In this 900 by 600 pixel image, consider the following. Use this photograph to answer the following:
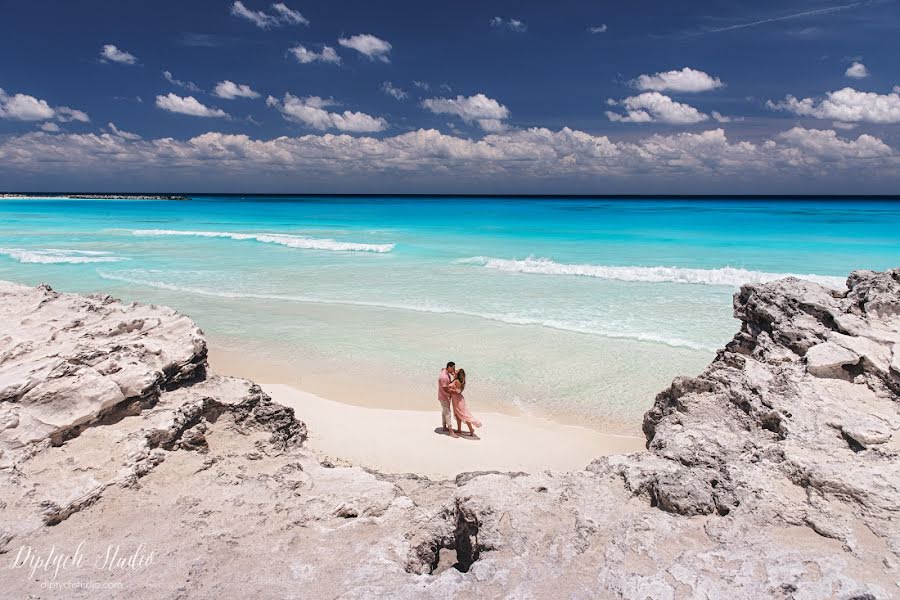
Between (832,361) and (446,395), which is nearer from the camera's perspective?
(832,361)

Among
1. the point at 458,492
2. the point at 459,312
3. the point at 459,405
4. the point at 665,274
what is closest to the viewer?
the point at 458,492

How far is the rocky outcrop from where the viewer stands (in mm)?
3361

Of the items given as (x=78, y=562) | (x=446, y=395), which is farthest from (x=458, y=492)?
(x=446, y=395)

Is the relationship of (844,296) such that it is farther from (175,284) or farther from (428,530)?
(175,284)

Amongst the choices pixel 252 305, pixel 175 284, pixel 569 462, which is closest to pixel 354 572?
pixel 569 462

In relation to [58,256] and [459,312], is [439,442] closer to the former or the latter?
[459,312]

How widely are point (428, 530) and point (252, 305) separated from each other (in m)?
12.3

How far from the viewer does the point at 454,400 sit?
287 inches

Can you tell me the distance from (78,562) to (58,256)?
87.4 ft

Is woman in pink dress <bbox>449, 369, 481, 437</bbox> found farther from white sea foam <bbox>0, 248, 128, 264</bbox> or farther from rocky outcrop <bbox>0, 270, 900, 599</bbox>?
white sea foam <bbox>0, 248, 128, 264</bbox>

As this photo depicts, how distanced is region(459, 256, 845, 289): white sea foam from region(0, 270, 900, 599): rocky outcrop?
1386 cm

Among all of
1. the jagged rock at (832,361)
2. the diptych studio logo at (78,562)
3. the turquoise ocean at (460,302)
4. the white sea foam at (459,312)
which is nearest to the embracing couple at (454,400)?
the turquoise ocean at (460,302)

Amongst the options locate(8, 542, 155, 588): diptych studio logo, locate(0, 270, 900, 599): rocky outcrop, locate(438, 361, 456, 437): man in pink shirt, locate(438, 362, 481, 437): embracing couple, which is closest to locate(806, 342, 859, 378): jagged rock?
locate(0, 270, 900, 599): rocky outcrop

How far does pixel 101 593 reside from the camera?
3.23m
